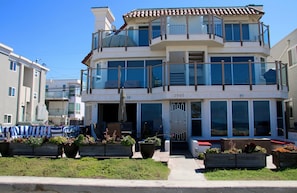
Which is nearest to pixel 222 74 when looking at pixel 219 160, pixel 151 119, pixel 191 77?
pixel 191 77

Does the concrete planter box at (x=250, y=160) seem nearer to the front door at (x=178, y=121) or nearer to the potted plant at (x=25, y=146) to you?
the front door at (x=178, y=121)

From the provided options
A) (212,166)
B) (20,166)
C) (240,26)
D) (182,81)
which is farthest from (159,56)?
(20,166)

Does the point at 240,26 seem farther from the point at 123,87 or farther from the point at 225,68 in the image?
the point at 123,87

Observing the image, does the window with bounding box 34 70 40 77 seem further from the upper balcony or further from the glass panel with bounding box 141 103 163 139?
the glass panel with bounding box 141 103 163 139

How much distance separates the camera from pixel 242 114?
48.3 ft

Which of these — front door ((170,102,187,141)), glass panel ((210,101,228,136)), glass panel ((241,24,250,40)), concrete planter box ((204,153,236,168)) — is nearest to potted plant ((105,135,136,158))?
concrete planter box ((204,153,236,168))

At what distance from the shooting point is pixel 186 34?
51.7 feet

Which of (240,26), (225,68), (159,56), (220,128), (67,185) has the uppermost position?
(240,26)

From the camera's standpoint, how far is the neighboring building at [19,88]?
28.5m

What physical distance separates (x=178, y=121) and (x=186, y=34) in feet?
17.7

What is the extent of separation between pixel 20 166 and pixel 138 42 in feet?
36.8

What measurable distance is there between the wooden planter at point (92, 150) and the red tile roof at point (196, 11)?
429 inches

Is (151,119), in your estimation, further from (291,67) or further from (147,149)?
(291,67)

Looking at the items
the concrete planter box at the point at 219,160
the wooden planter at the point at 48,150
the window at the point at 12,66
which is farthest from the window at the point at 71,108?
the concrete planter box at the point at 219,160
